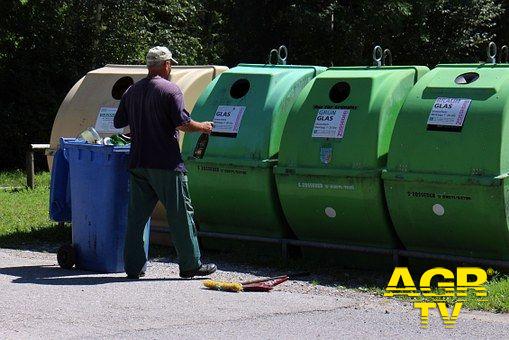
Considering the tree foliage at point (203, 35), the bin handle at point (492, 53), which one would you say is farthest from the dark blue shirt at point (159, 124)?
the tree foliage at point (203, 35)

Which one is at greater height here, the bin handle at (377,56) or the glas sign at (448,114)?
the bin handle at (377,56)

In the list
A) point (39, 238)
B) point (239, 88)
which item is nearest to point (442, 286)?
point (239, 88)

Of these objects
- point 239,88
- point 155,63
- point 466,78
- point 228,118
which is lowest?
point 228,118

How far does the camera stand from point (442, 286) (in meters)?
7.55

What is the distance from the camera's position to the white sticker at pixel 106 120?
10.2 metres

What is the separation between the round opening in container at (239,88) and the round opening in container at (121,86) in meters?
1.58

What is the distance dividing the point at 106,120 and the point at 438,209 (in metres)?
3.74

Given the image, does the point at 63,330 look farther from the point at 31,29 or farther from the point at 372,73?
the point at 31,29

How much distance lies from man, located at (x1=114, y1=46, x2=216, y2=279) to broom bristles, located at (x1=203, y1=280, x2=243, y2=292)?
0.32 meters

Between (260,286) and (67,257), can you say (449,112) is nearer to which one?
(260,286)

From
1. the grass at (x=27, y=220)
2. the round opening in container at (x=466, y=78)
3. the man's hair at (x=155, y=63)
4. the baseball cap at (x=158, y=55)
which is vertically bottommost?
the grass at (x=27, y=220)

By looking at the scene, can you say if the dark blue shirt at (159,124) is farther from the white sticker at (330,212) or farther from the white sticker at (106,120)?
the white sticker at (106,120)

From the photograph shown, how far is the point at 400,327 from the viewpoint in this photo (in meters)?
6.45

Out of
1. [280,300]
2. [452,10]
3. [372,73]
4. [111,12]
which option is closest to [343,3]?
[452,10]
